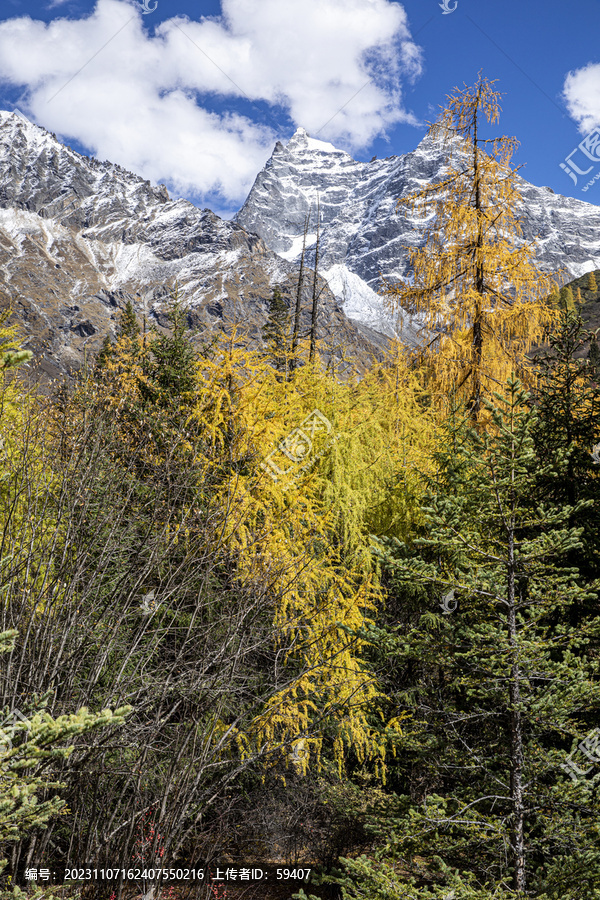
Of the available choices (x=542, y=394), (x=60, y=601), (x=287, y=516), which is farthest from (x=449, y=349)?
(x=60, y=601)

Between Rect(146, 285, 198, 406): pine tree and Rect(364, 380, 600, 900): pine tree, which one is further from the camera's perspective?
Rect(146, 285, 198, 406): pine tree

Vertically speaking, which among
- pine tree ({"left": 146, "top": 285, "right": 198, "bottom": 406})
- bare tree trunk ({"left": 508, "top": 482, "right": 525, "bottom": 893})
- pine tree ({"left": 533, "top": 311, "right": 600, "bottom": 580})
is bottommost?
bare tree trunk ({"left": 508, "top": 482, "right": 525, "bottom": 893})

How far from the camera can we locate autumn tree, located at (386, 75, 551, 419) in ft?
28.1

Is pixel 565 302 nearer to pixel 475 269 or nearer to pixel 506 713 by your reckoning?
pixel 475 269

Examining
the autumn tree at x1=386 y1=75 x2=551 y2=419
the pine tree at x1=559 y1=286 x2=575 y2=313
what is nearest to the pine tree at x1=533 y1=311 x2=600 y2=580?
the pine tree at x1=559 y1=286 x2=575 y2=313

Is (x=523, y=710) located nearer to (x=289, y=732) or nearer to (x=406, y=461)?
(x=289, y=732)

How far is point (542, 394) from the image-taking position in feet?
20.0

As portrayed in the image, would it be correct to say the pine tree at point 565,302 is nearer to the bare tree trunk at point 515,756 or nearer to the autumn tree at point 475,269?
the autumn tree at point 475,269

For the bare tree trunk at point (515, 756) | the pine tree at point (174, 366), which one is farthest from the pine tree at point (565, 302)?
the pine tree at point (174, 366)

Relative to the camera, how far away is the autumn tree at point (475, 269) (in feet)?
28.1

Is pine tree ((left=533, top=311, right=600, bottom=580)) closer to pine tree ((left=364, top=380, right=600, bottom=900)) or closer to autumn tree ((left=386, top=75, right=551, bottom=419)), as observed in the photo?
pine tree ((left=364, top=380, right=600, bottom=900))

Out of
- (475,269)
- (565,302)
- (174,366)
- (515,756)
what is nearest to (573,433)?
(515,756)

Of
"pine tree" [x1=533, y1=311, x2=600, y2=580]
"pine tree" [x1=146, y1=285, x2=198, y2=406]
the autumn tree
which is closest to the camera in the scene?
"pine tree" [x1=533, y1=311, x2=600, y2=580]

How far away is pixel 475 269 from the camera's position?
8.78 meters
